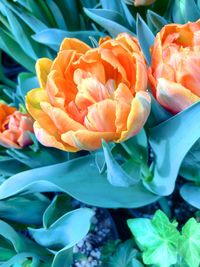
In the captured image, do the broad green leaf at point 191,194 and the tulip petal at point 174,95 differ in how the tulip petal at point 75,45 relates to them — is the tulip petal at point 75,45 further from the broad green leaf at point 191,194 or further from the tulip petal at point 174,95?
the broad green leaf at point 191,194

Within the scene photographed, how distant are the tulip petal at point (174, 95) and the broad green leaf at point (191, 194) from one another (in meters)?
0.14

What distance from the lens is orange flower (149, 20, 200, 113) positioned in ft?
1.80

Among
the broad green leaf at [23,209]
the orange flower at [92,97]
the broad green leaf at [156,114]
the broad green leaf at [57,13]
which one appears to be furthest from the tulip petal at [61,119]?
the broad green leaf at [57,13]

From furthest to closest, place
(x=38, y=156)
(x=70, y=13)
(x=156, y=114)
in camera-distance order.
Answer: (x=70, y=13) → (x=38, y=156) → (x=156, y=114)

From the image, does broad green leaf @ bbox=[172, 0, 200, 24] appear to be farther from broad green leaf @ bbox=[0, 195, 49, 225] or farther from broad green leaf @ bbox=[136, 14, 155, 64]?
broad green leaf @ bbox=[0, 195, 49, 225]

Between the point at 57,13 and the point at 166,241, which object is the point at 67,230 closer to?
the point at 166,241

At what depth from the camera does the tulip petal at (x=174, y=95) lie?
0.54m

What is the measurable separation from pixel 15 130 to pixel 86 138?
182mm

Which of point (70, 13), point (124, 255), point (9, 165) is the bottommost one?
point (124, 255)

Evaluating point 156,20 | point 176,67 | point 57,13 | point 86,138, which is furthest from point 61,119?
point 57,13

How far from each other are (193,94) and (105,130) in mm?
100

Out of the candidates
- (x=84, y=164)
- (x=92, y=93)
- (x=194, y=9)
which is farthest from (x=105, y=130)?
(x=194, y=9)

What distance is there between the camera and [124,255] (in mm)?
730

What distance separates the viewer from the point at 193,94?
1.83 feet
